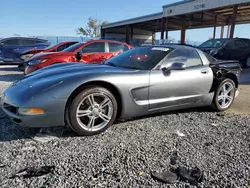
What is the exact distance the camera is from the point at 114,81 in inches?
116

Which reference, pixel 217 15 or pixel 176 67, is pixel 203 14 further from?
pixel 176 67

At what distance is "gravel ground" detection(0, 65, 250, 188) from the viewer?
1977 mm

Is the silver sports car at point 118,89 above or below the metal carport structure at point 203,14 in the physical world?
below

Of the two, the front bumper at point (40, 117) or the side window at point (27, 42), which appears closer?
the front bumper at point (40, 117)

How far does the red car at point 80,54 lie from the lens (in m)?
6.29

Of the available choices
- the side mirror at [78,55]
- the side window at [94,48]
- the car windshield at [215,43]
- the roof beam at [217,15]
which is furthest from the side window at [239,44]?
the roof beam at [217,15]

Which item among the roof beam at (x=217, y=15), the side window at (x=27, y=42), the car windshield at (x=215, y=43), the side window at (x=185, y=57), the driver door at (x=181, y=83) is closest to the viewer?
the driver door at (x=181, y=83)

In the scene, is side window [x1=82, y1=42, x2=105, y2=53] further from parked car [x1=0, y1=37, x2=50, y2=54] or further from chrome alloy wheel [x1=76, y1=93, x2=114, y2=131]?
parked car [x1=0, y1=37, x2=50, y2=54]

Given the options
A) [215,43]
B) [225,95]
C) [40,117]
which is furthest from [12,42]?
[225,95]

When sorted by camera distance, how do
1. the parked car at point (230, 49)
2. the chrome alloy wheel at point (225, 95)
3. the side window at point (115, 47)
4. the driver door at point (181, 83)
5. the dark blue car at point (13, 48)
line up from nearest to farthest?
the driver door at point (181, 83) < the chrome alloy wheel at point (225, 95) < the side window at point (115, 47) < the parked car at point (230, 49) < the dark blue car at point (13, 48)

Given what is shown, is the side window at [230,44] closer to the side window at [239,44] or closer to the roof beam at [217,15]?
the side window at [239,44]

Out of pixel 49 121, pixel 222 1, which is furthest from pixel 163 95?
pixel 222 1

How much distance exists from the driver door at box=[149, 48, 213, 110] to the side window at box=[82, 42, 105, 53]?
404 cm

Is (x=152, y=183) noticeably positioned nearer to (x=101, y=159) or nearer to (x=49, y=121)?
(x=101, y=159)
